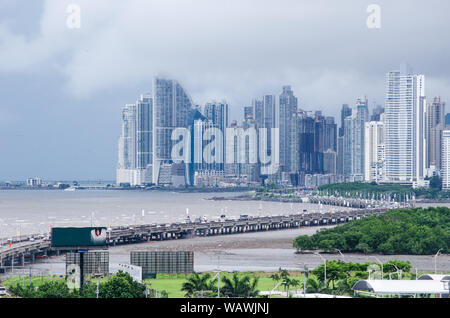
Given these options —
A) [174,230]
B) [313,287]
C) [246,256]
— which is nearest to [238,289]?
[313,287]

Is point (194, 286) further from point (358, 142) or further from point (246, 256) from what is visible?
point (358, 142)

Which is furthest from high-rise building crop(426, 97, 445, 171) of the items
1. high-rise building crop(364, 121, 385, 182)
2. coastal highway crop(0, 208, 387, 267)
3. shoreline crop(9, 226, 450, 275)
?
shoreline crop(9, 226, 450, 275)

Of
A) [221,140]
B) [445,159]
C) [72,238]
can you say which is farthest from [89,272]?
[221,140]

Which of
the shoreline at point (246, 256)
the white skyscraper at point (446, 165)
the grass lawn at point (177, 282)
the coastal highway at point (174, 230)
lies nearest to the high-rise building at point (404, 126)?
the white skyscraper at point (446, 165)

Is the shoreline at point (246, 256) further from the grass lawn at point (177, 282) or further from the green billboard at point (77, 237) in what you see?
the green billboard at point (77, 237)

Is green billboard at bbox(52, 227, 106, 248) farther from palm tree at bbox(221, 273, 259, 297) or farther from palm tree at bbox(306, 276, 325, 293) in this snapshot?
palm tree at bbox(306, 276, 325, 293)

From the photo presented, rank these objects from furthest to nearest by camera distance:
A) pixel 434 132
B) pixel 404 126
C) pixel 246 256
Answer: pixel 434 132 → pixel 404 126 → pixel 246 256
